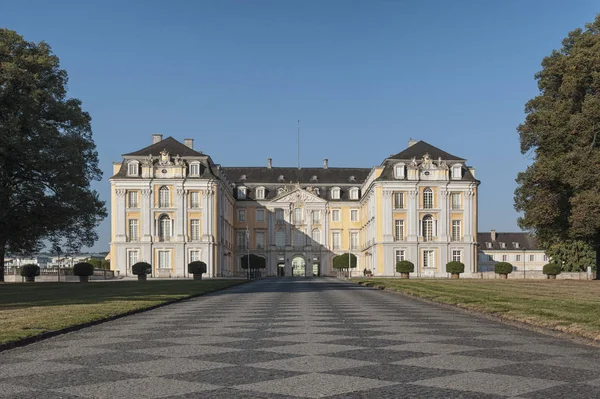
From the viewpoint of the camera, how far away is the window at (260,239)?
97812mm

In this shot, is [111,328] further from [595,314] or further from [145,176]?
[145,176]

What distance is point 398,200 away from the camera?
79.1m

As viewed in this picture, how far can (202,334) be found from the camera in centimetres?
1224

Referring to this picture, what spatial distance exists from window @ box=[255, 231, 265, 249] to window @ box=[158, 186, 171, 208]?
74.8 feet

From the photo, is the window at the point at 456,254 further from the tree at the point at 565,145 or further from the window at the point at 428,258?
the tree at the point at 565,145

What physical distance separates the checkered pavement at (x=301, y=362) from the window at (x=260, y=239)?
83486 mm

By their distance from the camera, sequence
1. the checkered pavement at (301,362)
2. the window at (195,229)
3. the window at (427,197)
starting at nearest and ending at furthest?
the checkered pavement at (301,362)
the window at (195,229)
the window at (427,197)

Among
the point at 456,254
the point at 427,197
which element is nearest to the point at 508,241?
the point at 456,254

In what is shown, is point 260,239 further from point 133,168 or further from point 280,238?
point 133,168

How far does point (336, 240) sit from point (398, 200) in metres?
20.6

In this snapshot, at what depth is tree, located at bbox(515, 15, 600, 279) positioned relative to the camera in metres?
34.8

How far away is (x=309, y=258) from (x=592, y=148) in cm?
6464

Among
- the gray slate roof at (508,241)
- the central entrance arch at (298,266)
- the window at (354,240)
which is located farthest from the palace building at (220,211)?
the gray slate roof at (508,241)

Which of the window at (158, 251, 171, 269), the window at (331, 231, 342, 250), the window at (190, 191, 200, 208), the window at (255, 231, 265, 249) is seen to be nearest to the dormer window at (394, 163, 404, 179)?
the window at (331, 231, 342, 250)
